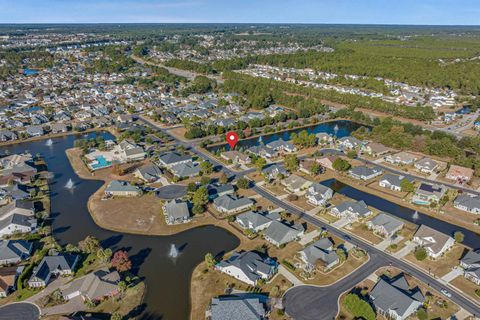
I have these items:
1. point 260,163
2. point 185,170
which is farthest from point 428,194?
point 185,170

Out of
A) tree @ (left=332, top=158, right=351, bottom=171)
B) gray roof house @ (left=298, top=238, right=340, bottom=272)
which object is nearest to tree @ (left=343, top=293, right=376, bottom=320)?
gray roof house @ (left=298, top=238, right=340, bottom=272)

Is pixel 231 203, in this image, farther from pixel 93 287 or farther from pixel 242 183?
pixel 93 287

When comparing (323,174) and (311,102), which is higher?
(311,102)

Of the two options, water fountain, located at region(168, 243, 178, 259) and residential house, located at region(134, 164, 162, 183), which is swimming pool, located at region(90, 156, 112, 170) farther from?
water fountain, located at region(168, 243, 178, 259)

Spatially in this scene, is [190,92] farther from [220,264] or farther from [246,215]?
[220,264]

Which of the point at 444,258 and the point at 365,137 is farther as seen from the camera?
the point at 365,137

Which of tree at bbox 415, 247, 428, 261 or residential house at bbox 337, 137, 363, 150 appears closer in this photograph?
tree at bbox 415, 247, 428, 261

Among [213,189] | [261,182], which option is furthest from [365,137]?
[213,189]
